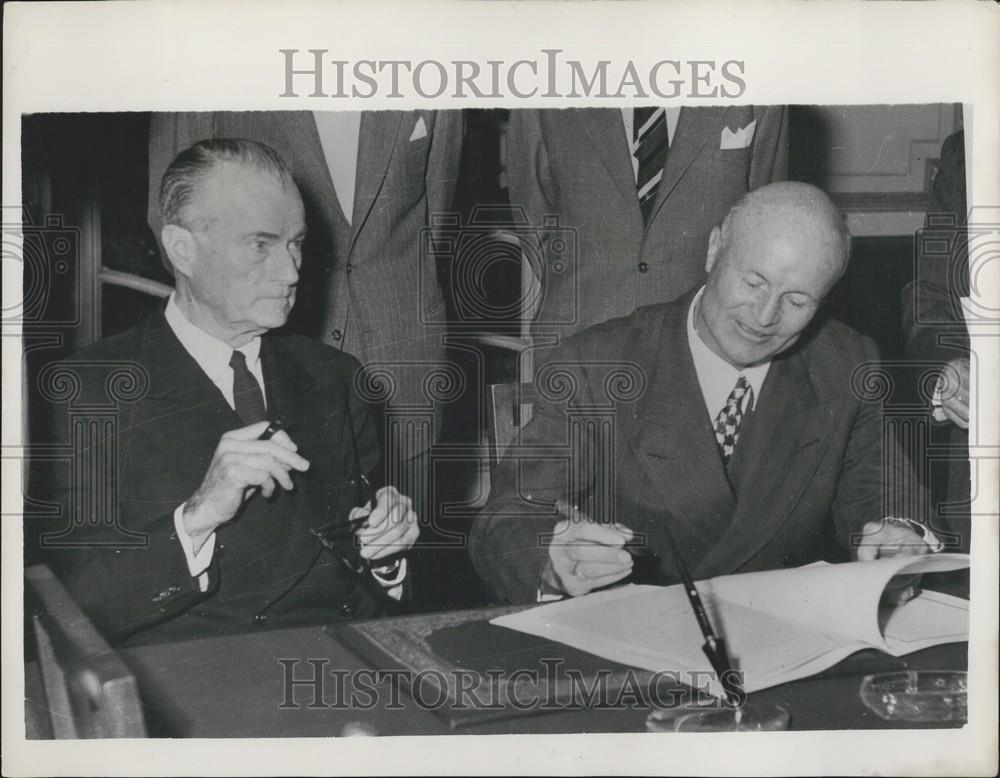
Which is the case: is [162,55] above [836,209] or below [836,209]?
above

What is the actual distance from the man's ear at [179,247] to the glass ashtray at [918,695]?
150 centimetres

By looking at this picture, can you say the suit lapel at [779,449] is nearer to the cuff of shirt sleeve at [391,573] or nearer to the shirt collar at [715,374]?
the shirt collar at [715,374]

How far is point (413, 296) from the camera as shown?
220 centimetres

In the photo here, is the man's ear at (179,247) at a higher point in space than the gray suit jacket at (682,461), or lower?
higher

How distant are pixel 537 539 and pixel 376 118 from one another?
3.05ft

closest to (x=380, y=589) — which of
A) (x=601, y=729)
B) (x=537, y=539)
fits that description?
(x=537, y=539)

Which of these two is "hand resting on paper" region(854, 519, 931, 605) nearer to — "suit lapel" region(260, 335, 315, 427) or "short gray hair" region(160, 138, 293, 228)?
"suit lapel" region(260, 335, 315, 427)

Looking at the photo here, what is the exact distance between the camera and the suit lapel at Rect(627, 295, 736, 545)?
2.23 meters

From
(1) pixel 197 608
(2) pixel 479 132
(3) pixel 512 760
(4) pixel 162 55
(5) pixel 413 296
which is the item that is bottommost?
(3) pixel 512 760

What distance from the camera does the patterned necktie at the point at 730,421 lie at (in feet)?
7.47

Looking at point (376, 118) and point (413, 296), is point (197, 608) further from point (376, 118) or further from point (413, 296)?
point (376, 118)

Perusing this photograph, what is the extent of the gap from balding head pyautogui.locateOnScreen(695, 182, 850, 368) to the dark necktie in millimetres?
933

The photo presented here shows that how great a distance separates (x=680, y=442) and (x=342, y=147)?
0.94 meters
